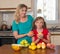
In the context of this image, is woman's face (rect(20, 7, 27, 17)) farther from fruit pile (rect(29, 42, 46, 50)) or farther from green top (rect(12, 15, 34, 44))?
fruit pile (rect(29, 42, 46, 50))

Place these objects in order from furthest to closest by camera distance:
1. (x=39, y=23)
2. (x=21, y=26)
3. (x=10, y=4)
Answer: (x=10, y=4)
(x=21, y=26)
(x=39, y=23)

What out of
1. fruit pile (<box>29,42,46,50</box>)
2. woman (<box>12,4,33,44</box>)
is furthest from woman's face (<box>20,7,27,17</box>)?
fruit pile (<box>29,42,46,50</box>)

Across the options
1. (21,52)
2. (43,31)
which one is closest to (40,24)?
(43,31)

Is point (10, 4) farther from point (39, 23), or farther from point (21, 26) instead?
point (39, 23)

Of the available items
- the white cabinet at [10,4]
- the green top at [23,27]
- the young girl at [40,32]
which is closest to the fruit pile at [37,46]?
the young girl at [40,32]

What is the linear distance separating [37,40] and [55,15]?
2352mm

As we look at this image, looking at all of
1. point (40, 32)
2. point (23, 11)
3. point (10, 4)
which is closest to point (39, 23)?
point (40, 32)

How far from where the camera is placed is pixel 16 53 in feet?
6.56

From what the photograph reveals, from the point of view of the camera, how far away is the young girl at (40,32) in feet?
7.65

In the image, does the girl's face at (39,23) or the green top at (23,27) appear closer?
the girl's face at (39,23)

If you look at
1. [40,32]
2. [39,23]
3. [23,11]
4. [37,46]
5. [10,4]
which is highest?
[10,4]

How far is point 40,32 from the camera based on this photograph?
240 centimetres

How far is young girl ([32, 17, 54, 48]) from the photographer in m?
2.33

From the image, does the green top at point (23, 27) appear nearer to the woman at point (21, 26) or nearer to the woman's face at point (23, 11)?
the woman at point (21, 26)
